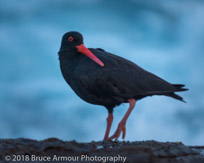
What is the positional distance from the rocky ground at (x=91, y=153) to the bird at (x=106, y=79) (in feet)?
5.29

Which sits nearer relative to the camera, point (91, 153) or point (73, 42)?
point (91, 153)

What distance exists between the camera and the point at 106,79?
7148mm

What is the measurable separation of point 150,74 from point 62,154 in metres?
3.66

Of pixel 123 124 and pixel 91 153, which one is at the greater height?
pixel 123 124

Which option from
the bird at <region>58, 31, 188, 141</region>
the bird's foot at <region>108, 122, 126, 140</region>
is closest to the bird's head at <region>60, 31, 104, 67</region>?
the bird at <region>58, 31, 188, 141</region>

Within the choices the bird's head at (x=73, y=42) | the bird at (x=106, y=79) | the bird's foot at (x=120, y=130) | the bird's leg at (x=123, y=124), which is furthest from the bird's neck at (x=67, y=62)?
the bird's foot at (x=120, y=130)

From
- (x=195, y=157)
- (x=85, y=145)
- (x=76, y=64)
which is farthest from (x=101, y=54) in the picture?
(x=195, y=157)

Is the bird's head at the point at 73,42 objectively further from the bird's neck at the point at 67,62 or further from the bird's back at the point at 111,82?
the bird's back at the point at 111,82

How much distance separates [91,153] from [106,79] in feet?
7.83

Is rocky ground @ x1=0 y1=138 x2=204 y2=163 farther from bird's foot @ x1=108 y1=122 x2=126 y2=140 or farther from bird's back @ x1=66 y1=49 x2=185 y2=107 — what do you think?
bird's back @ x1=66 y1=49 x2=185 y2=107

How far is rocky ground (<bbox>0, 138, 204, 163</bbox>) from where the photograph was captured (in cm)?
477

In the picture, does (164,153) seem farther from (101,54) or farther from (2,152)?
(101,54)

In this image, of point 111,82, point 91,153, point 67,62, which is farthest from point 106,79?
point 91,153

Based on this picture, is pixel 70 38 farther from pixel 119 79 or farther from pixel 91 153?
pixel 91 153
